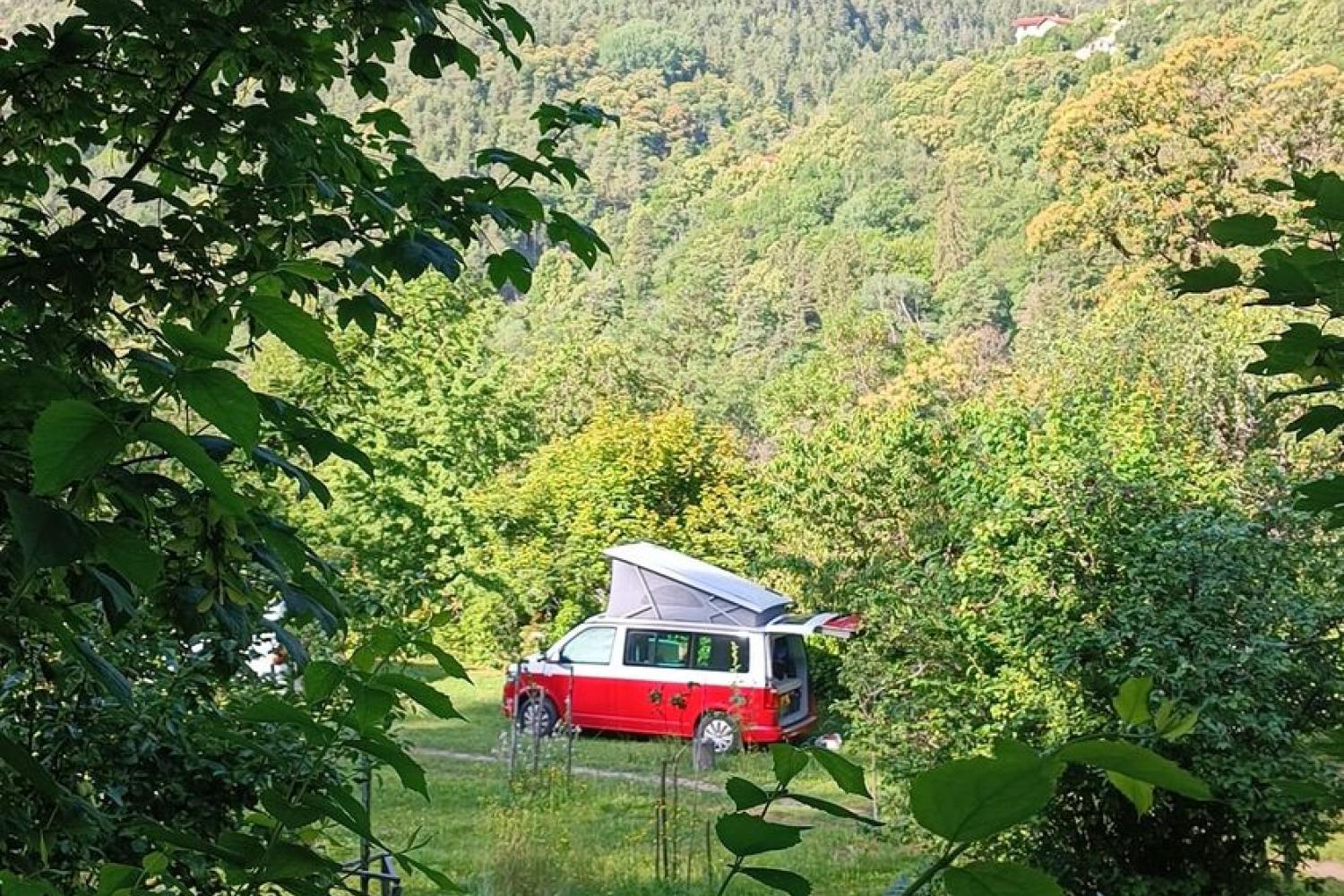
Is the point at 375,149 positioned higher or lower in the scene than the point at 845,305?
lower

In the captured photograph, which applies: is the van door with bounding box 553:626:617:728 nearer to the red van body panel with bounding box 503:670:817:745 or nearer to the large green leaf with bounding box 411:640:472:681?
the red van body panel with bounding box 503:670:817:745

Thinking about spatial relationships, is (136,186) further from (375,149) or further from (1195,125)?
(1195,125)

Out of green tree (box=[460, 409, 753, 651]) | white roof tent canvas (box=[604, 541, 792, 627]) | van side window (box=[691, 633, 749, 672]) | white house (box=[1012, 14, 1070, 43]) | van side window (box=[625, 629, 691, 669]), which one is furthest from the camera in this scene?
white house (box=[1012, 14, 1070, 43])

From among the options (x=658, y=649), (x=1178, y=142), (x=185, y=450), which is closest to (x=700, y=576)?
(x=658, y=649)

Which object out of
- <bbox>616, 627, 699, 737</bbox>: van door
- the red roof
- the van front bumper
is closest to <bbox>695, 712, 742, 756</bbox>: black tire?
the van front bumper

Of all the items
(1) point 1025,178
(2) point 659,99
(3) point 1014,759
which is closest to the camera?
(3) point 1014,759

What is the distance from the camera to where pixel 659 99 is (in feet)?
255

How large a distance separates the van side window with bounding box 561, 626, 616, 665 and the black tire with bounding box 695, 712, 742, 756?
126 cm

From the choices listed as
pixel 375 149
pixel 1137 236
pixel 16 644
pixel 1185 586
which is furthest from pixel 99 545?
pixel 1137 236

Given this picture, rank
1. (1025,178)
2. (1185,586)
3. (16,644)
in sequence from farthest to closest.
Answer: (1025,178), (1185,586), (16,644)

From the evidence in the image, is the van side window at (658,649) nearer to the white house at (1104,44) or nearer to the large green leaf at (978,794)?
the large green leaf at (978,794)

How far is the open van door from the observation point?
1142 centimetres

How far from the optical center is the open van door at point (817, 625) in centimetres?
1142

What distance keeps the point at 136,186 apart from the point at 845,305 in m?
44.7
